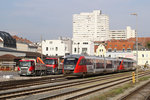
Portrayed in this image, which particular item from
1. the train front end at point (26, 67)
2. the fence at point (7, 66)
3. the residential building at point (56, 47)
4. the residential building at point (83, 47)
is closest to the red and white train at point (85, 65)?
the train front end at point (26, 67)

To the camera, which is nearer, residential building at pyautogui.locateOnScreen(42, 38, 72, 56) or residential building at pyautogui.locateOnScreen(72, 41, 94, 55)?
residential building at pyautogui.locateOnScreen(42, 38, 72, 56)

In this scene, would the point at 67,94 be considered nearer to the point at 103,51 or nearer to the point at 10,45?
the point at 10,45

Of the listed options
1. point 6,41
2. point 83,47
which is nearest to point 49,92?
point 6,41

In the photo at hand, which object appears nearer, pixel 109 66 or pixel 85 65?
pixel 85 65

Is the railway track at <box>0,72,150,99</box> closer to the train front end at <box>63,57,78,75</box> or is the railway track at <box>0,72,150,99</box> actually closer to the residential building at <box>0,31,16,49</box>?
the train front end at <box>63,57,78,75</box>

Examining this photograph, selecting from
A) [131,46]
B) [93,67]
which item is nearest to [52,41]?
[131,46]

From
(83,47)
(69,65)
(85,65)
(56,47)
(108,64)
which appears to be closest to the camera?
(69,65)

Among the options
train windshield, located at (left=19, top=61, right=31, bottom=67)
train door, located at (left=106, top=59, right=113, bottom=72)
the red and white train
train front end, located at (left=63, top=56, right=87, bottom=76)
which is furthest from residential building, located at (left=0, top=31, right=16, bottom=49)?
train front end, located at (left=63, top=56, right=87, bottom=76)

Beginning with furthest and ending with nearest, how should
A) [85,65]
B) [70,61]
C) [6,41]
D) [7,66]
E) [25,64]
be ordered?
[6,41] → [7,66] → [25,64] → [85,65] → [70,61]

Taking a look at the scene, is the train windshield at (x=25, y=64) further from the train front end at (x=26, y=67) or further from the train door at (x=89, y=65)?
the train door at (x=89, y=65)

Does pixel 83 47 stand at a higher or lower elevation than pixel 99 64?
higher

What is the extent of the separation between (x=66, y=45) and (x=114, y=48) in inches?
868

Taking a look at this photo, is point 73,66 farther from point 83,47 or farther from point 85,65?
point 83,47

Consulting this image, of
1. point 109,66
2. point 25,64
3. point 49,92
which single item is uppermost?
point 25,64
